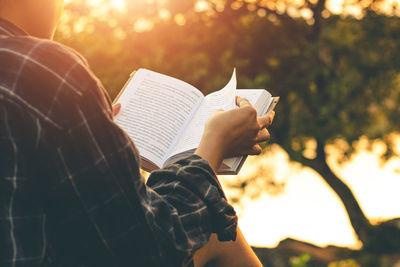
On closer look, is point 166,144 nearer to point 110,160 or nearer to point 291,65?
point 110,160

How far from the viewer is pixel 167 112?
1.71m

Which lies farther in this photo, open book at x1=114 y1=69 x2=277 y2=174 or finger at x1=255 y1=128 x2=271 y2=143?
open book at x1=114 y1=69 x2=277 y2=174

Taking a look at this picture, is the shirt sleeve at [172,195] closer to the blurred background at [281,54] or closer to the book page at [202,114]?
the book page at [202,114]

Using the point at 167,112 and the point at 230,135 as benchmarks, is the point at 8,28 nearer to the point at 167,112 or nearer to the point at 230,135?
the point at 230,135

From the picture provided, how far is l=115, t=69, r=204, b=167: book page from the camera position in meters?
1.62

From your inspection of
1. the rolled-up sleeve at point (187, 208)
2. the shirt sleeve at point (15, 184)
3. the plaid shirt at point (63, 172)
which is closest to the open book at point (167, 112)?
the rolled-up sleeve at point (187, 208)

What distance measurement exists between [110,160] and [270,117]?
29.1 inches

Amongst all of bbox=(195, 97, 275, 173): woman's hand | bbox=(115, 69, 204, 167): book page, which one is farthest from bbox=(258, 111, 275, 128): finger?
bbox=(115, 69, 204, 167): book page

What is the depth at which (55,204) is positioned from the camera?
931 millimetres

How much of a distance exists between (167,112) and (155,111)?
5 cm

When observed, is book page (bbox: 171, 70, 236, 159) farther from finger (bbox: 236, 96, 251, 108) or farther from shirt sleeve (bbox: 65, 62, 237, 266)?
shirt sleeve (bbox: 65, 62, 237, 266)

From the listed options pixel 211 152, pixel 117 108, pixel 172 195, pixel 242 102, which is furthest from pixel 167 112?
pixel 172 195

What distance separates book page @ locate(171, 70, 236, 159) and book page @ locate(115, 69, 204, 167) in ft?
0.13

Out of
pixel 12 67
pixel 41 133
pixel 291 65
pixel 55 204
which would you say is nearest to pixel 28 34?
pixel 12 67
